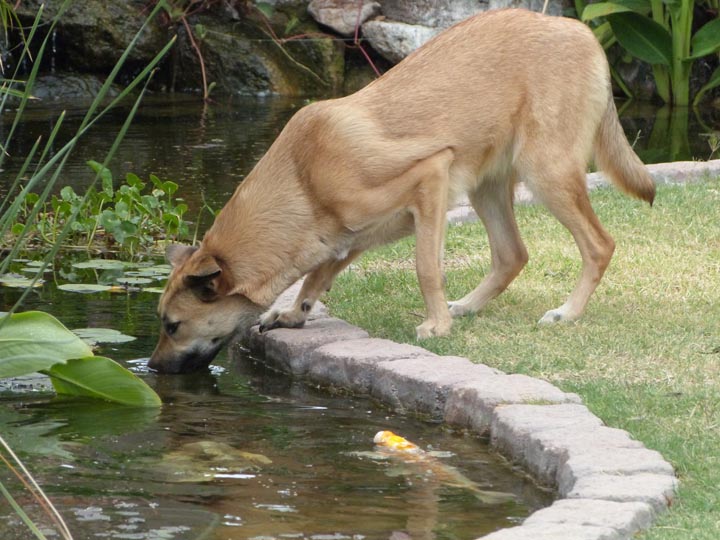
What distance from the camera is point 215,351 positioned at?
244 inches

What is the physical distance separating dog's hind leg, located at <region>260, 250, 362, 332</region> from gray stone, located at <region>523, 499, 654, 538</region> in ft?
9.12

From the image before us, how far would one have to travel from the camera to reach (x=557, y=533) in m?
3.58

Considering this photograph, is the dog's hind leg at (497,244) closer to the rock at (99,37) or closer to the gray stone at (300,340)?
the gray stone at (300,340)

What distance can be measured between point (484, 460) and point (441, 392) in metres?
0.55

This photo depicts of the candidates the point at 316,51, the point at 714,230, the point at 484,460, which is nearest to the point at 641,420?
the point at 484,460

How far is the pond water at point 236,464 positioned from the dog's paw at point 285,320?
22 cm

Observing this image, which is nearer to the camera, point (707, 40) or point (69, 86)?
point (707, 40)

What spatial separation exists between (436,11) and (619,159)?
36.3 feet

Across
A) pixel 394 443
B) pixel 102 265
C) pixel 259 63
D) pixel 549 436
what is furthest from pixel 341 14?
pixel 549 436

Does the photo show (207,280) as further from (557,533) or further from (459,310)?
(557,533)

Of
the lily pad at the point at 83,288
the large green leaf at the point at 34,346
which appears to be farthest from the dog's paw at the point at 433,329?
the lily pad at the point at 83,288

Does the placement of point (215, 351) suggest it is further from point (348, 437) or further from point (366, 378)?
point (348, 437)

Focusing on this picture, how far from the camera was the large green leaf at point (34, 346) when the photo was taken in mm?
5156

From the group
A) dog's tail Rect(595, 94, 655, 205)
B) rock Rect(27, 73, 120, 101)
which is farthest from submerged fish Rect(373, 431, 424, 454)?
rock Rect(27, 73, 120, 101)
